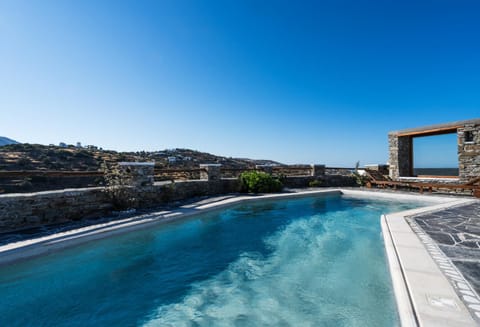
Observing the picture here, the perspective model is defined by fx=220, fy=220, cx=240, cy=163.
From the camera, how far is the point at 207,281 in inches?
138

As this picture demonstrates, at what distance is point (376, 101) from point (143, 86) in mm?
15775

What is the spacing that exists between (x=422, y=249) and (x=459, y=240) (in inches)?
41.4

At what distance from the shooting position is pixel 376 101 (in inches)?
637

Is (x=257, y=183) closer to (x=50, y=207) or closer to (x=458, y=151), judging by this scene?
(x=50, y=207)

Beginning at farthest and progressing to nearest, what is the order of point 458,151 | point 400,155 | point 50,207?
point 400,155, point 458,151, point 50,207

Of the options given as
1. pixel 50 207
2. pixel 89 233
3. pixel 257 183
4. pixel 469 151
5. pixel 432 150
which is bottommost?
pixel 89 233

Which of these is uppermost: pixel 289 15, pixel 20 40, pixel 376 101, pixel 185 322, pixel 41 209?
pixel 289 15

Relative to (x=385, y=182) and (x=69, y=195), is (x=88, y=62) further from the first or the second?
(x=385, y=182)

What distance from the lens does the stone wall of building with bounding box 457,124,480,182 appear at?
9.48m

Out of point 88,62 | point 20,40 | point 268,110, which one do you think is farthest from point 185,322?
point 268,110

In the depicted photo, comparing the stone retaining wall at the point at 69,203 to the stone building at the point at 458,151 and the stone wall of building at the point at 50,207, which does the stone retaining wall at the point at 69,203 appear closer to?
the stone wall of building at the point at 50,207

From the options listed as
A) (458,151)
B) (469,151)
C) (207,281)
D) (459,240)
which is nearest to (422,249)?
(459,240)

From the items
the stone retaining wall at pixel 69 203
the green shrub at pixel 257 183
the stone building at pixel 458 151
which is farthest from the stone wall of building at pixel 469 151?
the stone retaining wall at pixel 69 203

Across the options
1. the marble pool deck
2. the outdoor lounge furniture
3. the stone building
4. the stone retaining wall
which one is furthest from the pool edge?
the stone building
